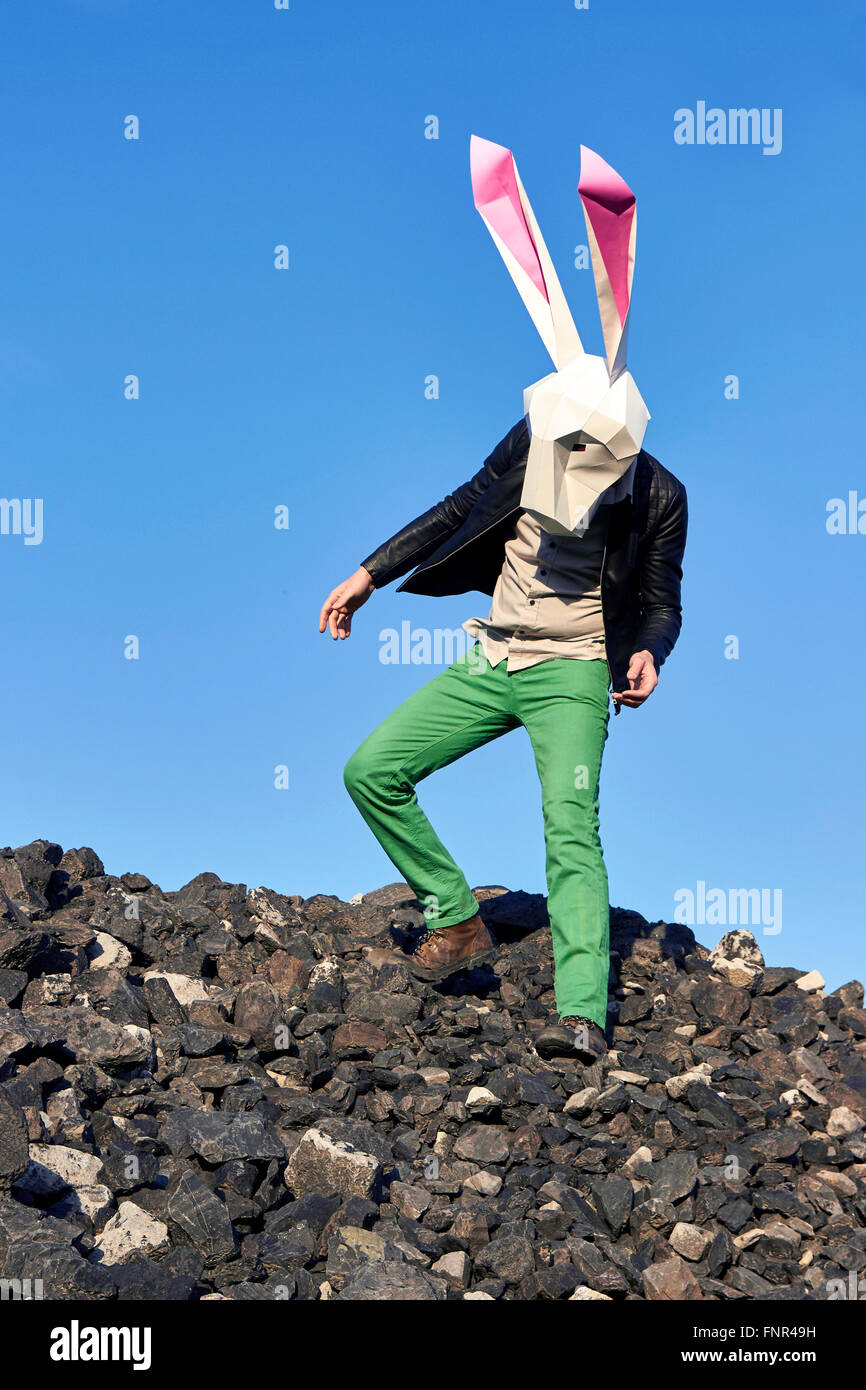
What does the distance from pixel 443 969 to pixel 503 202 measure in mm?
3552

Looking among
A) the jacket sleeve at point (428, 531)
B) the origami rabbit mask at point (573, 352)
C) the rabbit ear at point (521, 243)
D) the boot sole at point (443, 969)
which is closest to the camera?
the origami rabbit mask at point (573, 352)

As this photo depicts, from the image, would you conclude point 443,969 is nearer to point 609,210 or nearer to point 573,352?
point 573,352

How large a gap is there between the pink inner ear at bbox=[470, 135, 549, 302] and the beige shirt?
1077 millimetres

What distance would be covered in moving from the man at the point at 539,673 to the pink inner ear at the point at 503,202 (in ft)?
2.67

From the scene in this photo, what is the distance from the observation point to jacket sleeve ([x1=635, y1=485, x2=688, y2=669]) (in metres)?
5.78

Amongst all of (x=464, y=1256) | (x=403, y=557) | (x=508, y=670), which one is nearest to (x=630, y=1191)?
(x=464, y=1256)

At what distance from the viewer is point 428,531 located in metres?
6.27

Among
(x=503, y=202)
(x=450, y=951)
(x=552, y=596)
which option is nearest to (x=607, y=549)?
(x=552, y=596)

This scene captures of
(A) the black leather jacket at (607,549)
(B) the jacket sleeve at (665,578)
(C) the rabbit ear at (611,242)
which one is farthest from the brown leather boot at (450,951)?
(C) the rabbit ear at (611,242)

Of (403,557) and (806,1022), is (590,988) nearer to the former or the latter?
(806,1022)

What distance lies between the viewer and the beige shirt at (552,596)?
5.67 metres

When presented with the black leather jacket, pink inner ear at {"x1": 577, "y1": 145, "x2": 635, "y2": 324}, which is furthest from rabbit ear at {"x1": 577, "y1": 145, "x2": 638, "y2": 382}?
the black leather jacket

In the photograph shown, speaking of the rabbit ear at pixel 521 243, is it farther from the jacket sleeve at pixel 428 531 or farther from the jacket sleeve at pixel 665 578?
the jacket sleeve at pixel 665 578
